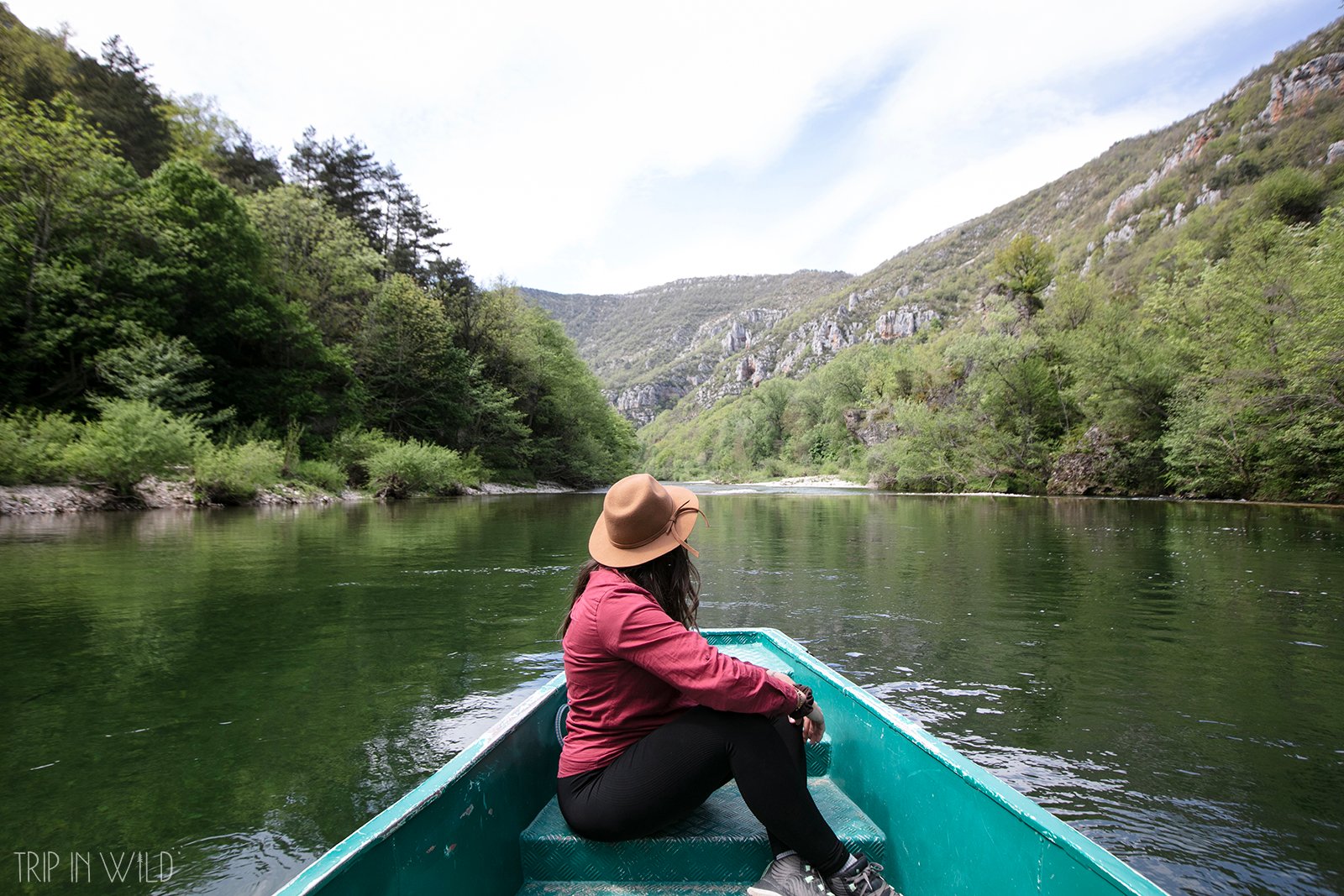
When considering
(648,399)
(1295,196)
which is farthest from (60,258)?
(648,399)

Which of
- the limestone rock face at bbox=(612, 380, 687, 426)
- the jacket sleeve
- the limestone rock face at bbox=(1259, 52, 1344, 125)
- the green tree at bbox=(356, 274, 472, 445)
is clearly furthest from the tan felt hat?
the limestone rock face at bbox=(612, 380, 687, 426)

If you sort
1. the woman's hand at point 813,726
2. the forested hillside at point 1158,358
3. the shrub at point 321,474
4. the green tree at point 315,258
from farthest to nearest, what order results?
the green tree at point 315,258
the shrub at point 321,474
the forested hillside at point 1158,358
the woman's hand at point 813,726

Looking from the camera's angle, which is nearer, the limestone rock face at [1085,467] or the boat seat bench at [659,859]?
the boat seat bench at [659,859]

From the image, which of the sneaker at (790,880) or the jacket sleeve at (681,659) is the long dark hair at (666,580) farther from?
the sneaker at (790,880)

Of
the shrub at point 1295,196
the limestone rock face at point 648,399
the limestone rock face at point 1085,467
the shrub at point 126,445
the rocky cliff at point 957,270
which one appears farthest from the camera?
the limestone rock face at point 648,399

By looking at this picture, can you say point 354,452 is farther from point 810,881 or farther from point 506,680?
point 810,881

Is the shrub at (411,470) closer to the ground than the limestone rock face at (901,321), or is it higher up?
closer to the ground

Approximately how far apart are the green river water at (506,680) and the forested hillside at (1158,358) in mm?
10735

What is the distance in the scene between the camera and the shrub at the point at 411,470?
25.4m

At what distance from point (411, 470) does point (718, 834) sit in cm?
2633

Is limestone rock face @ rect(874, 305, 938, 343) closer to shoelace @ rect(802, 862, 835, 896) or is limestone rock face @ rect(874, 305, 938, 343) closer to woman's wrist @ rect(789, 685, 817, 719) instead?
woman's wrist @ rect(789, 685, 817, 719)

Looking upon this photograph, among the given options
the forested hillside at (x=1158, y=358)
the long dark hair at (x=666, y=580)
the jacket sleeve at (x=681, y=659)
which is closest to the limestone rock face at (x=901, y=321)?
the forested hillside at (x=1158, y=358)

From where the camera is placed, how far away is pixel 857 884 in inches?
76.6

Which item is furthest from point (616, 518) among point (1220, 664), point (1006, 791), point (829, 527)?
point (829, 527)
